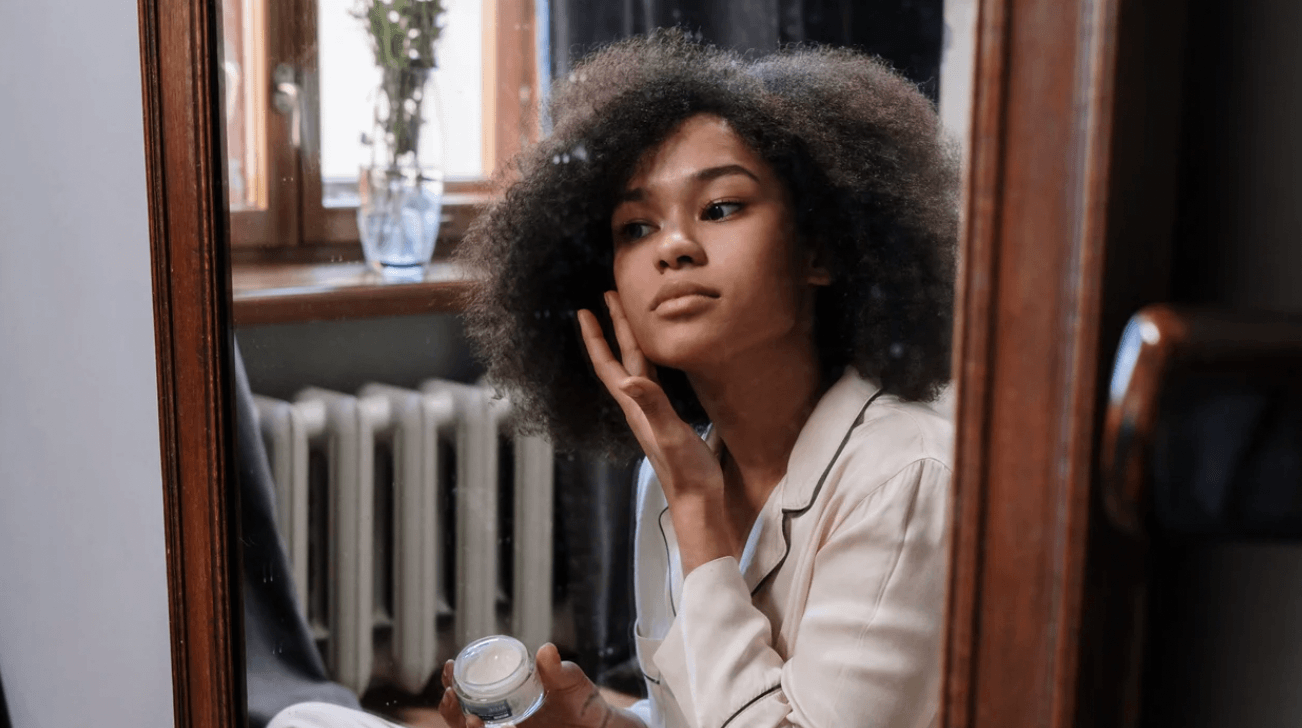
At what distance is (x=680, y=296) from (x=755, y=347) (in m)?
0.05

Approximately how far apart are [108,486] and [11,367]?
13.8 inches

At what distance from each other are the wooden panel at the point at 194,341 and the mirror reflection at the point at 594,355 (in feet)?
0.10

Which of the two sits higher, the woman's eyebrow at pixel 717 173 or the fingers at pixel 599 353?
the woman's eyebrow at pixel 717 173

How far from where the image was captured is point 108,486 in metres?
1.19

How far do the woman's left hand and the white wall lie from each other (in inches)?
24.9

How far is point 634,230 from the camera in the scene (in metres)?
0.62

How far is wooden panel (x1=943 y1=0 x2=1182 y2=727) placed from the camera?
403 millimetres

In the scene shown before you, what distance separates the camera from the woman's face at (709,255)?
1.85 feet

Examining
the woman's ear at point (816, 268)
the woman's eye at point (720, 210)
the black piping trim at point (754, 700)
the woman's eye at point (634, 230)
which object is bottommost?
the black piping trim at point (754, 700)

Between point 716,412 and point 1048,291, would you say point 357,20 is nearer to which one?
point 716,412

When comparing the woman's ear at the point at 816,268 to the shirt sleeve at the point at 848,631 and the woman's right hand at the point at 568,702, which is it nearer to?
the shirt sleeve at the point at 848,631

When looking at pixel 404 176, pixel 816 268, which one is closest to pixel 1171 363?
pixel 816 268

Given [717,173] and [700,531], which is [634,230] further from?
[700,531]

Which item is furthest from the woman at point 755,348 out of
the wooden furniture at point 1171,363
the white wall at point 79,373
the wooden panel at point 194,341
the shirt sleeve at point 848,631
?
the white wall at point 79,373
